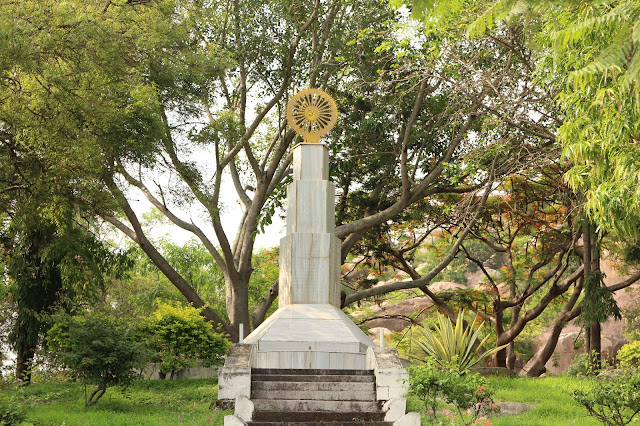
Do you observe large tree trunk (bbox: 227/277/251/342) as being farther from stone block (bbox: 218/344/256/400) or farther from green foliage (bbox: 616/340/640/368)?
green foliage (bbox: 616/340/640/368)

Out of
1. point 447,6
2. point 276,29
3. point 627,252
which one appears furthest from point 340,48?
point 447,6

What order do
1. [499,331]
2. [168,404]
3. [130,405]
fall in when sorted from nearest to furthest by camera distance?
[130,405]
[168,404]
[499,331]

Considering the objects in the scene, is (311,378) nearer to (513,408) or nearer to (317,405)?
(317,405)

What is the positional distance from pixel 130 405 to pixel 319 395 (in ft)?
9.53

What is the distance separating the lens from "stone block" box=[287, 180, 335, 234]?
1388 cm

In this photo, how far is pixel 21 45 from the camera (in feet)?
29.7

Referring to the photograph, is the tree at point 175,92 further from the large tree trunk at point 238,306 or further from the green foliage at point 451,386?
the green foliage at point 451,386

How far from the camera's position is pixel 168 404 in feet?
34.9

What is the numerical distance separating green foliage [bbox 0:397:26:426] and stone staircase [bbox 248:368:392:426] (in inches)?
114

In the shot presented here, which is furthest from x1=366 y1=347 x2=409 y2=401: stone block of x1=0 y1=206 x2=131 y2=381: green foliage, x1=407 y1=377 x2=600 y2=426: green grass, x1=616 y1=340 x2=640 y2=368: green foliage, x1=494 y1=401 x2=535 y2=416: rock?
x1=0 y1=206 x2=131 y2=381: green foliage

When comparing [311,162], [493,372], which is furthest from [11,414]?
[493,372]

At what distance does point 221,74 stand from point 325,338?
633cm

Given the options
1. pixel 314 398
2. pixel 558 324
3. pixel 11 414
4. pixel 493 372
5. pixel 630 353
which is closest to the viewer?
pixel 11 414

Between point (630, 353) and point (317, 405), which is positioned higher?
point (630, 353)
